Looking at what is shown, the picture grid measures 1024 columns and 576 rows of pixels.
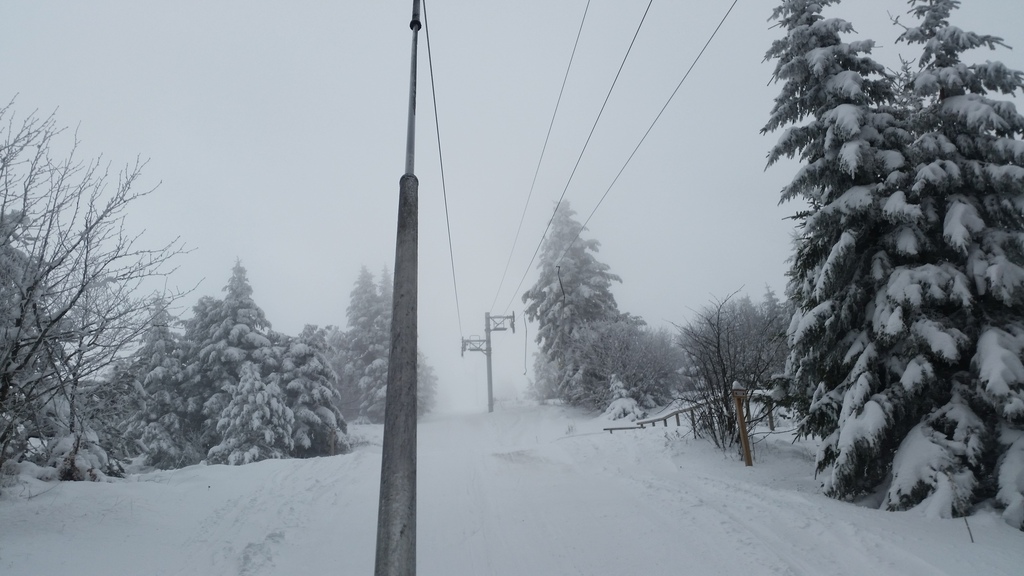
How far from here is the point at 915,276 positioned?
6.68 metres

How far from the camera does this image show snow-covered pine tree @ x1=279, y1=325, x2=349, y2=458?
21156 millimetres

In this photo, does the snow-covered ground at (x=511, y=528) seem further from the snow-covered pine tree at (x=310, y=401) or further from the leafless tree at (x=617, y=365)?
the leafless tree at (x=617, y=365)

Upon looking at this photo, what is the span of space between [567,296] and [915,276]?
2074cm

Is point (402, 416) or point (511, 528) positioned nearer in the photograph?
point (402, 416)

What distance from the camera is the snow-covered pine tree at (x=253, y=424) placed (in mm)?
18344

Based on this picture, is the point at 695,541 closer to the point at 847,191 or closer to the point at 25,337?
the point at 847,191

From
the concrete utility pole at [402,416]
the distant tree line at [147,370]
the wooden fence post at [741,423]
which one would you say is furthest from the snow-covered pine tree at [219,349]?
the concrete utility pole at [402,416]

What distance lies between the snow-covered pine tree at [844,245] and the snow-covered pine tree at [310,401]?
18.8 metres

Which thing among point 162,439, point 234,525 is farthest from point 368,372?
point 234,525

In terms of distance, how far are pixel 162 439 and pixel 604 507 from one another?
19.6 metres

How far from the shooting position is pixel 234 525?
666cm

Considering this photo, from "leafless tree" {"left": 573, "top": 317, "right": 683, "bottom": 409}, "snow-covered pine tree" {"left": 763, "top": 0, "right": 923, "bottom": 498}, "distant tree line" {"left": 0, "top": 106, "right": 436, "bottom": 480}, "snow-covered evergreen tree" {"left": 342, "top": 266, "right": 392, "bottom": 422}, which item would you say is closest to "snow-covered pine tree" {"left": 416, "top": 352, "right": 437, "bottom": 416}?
"distant tree line" {"left": 0, "top": 106, "right": 436, "bottom": 480}

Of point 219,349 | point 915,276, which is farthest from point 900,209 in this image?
point 219,349

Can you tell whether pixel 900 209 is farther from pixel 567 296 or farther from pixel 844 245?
pixel 567 296
